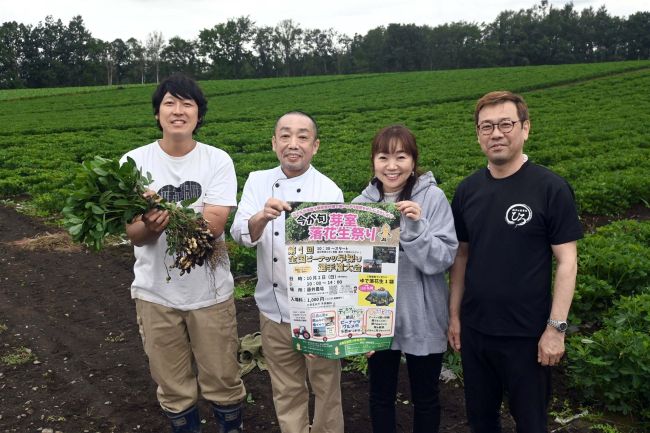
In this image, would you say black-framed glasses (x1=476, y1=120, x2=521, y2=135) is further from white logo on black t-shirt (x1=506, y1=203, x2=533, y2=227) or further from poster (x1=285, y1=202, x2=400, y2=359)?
poster (x1=285, y1=202, x2=400, y2=359)

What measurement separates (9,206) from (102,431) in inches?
430

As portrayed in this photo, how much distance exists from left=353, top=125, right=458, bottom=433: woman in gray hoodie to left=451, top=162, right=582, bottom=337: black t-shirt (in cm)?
19

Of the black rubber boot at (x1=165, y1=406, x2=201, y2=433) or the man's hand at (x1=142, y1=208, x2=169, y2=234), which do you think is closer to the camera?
the man's hand at (x1=142, y1=208, x2=169, y2=234)

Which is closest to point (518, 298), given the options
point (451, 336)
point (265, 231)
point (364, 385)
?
point (451, 336)

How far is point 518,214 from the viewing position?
9.43ft

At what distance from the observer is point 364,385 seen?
4.79 metres

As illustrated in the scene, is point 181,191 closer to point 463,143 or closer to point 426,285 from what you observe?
point 426,285

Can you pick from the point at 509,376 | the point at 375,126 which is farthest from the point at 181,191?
the point at 375,126

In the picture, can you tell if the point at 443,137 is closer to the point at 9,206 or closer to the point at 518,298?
the point at 9,206

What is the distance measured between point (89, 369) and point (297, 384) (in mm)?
2657

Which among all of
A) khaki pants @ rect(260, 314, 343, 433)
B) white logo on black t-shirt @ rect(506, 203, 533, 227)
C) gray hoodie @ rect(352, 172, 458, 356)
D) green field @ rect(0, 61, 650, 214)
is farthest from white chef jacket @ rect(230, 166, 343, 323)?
green field @ rect(0, 61, 650, 214)

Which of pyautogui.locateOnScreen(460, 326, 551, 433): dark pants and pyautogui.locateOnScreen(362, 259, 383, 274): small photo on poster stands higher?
pyautogui.locateOnScreen(362, 259, 383, 274): small photo on poster

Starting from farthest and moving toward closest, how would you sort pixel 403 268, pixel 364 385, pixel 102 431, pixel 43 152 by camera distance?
pixel 43 152 < pixel 364 385 < pixel 102 431 < pixel 403 268

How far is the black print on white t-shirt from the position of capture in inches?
132
